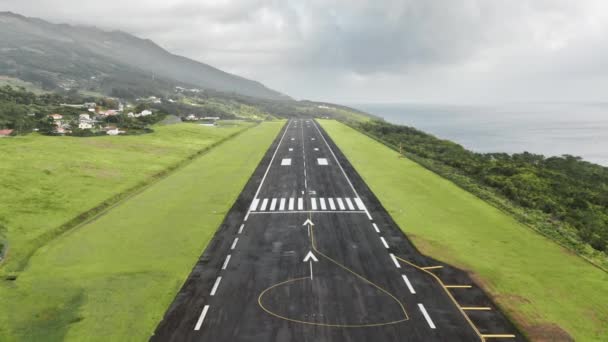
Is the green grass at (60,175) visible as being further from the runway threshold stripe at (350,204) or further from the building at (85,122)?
the building at (85,122)

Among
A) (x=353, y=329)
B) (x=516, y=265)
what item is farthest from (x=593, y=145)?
(x=353, y=329)

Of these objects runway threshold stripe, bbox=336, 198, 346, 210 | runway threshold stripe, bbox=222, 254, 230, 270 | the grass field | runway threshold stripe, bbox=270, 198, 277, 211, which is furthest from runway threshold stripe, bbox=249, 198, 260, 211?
the grass field

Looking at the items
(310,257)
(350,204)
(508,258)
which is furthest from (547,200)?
(310,257)

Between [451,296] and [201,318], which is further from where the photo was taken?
[451,296]

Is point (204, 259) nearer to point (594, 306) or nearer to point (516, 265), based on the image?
point (516, 265)

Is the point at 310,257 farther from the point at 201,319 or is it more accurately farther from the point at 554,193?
the point at 554,193

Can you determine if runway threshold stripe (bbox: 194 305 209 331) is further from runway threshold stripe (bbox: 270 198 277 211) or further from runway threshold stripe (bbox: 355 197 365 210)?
runway threshold stripe (bbox: 355 197 365 210)

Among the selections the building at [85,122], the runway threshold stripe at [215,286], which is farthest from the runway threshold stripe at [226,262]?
the building at [85,122]
